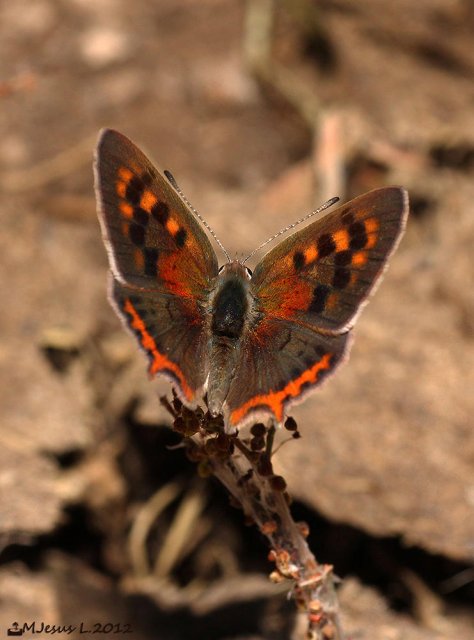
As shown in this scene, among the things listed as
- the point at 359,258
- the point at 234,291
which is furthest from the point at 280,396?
the point at 234,291

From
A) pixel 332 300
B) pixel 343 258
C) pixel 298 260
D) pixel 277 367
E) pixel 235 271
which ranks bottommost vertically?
pixel 277 367

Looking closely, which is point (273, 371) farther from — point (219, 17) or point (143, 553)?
point (219, 17)

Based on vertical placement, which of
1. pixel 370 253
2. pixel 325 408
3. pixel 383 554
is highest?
pixel 325 408

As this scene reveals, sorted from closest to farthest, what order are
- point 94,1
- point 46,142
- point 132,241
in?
point 132,241, point 46,142, point 94,1

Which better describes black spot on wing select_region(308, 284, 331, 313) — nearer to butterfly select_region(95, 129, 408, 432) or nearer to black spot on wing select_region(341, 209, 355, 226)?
butterfly select_region(95, 129, 408, 432)

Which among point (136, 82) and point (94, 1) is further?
point (94, 1)

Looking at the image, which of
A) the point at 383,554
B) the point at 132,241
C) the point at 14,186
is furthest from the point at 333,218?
the point at 14,186

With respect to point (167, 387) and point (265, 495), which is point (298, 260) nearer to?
point (265, 495)
